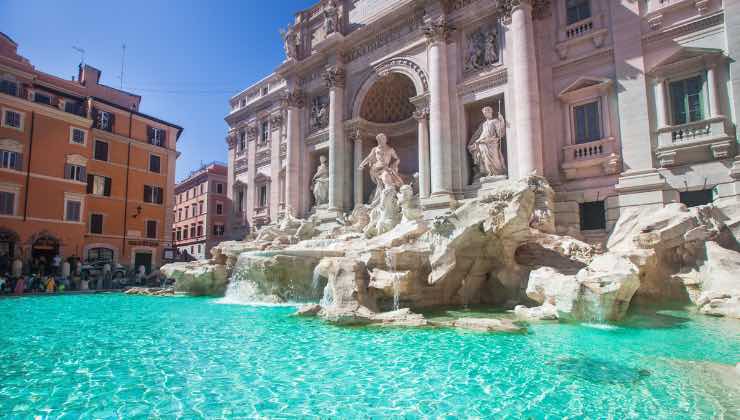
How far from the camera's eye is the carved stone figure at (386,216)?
14031mm

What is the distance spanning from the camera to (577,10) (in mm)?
15102

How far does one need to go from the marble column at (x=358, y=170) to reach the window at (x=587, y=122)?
1008 cm

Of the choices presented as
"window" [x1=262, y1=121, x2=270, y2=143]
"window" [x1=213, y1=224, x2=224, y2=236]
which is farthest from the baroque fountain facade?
"window" [x1=213, y1=224, x2=224, y2=236]

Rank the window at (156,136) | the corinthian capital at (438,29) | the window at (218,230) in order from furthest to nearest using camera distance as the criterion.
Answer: the window at (218,230)
the window at (156,136)
the corinthian capital at (438,29)

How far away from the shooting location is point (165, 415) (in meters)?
3.74

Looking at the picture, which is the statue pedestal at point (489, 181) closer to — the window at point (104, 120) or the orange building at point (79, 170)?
the orange building at point (79, 170)

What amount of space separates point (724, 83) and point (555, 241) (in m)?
6.85

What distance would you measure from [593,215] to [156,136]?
28366mm

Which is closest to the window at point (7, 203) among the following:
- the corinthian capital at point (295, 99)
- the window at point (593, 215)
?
the corinthian capital at point (295, 99)

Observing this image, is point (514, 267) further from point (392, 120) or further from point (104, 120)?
point (104, 120)

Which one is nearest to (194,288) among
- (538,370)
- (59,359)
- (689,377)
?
(59,359)

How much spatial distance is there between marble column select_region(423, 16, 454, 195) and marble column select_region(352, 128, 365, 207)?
4.58 m

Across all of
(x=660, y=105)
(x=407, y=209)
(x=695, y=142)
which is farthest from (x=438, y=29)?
(x=695, y=142)

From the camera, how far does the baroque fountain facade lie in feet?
32.0
